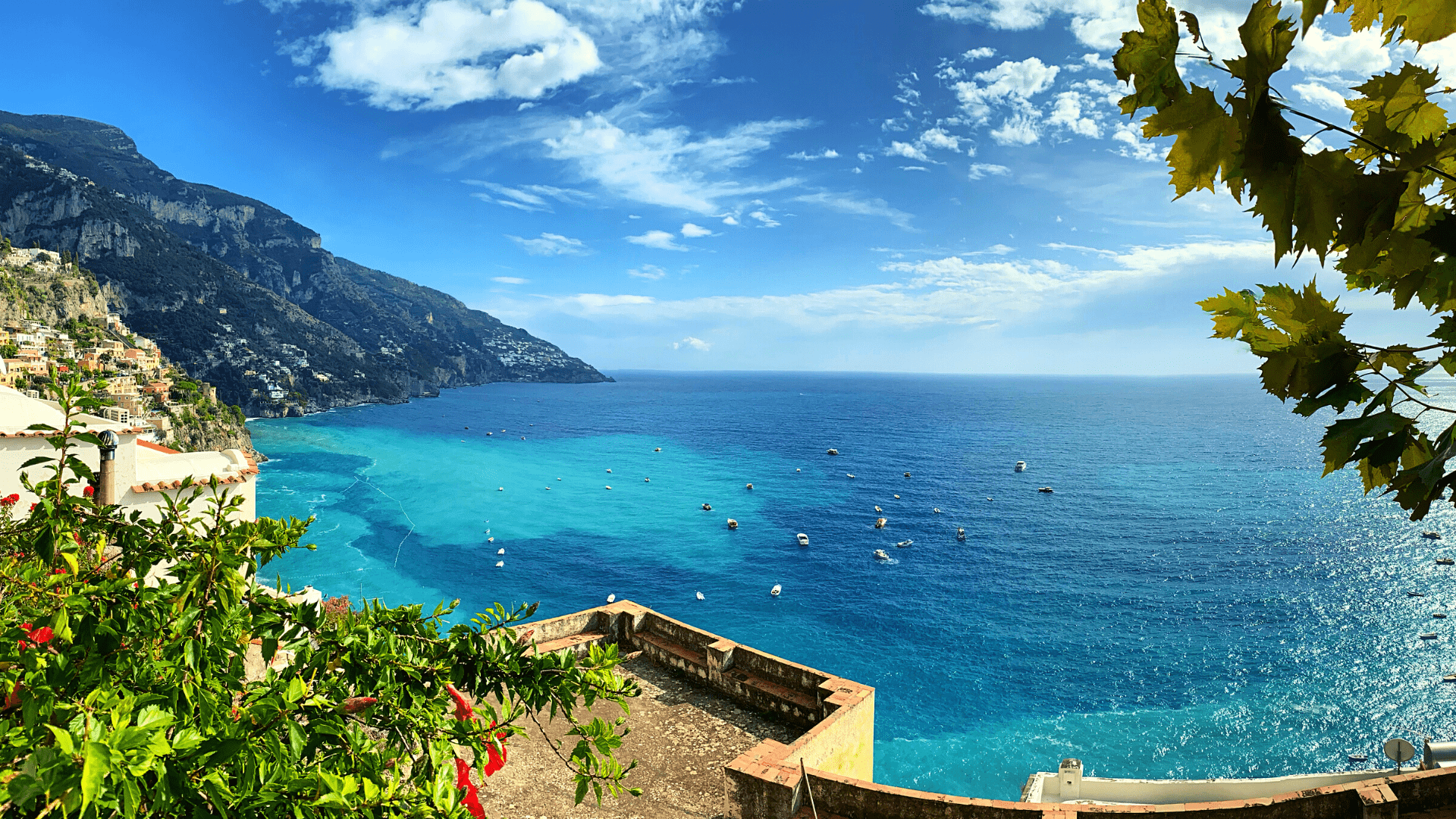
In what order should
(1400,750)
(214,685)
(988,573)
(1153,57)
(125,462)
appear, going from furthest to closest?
(988,573) → (1400,750) → (125,462) → (214,685) → (1153,57)

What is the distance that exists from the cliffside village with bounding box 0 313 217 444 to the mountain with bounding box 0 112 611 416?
2819 centimetres

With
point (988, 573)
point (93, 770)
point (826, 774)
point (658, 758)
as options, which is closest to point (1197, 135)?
point (93, 770)

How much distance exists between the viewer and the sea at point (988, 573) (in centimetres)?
2898

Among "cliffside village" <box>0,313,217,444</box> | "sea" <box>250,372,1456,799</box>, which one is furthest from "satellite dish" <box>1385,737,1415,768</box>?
"cliffside village" <box>0,313,217,444</box>

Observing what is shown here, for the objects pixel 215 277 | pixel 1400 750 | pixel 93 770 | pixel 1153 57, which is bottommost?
pixel 1400 750

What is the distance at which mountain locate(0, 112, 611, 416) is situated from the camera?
109m

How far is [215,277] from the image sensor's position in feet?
410

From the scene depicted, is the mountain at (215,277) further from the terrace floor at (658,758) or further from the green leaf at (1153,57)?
the green leaf at (1153,57)

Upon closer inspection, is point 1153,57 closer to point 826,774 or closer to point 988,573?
point 826,774

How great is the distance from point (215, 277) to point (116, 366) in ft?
234

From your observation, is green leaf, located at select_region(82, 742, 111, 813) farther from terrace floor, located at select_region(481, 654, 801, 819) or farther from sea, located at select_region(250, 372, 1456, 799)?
sea, located at select_region(250, 372, 1456, 799)

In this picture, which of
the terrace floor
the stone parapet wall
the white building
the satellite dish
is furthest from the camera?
the satellite dish

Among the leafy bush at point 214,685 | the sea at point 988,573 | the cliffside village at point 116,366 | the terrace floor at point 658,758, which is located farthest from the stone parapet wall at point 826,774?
the cliffside village at point 116,366

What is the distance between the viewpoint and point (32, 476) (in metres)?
13.1
